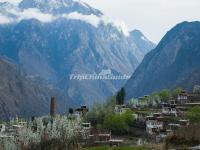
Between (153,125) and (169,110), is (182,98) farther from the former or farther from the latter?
(153,125)

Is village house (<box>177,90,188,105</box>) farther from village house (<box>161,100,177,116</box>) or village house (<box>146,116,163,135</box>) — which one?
village house (<box>146,116,163,135</box>)

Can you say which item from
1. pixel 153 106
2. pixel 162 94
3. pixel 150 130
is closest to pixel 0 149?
pixel 150 130

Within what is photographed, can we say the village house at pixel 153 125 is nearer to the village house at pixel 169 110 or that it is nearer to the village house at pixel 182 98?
the village house at pixel 169 110

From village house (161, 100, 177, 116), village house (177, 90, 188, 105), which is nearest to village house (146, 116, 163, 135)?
village house (161, 100, 177, 116)

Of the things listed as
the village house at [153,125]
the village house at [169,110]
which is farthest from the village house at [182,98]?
the village house at [153,125]

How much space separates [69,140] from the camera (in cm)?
8912

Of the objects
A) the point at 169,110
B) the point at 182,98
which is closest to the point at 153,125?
the point at 169,110

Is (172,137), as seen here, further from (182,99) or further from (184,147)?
(182,99)

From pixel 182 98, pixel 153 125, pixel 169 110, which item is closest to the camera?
pixel 153 125

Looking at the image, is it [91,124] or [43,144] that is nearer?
[43,144]

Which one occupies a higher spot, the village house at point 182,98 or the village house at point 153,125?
the village house at point 182,98

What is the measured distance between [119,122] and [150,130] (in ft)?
21.3

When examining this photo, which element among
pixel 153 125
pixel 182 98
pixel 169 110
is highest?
pixel 182 98

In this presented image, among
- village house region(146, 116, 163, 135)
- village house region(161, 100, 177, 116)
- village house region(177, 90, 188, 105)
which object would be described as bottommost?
village house region(146, 116, 163, 135)
